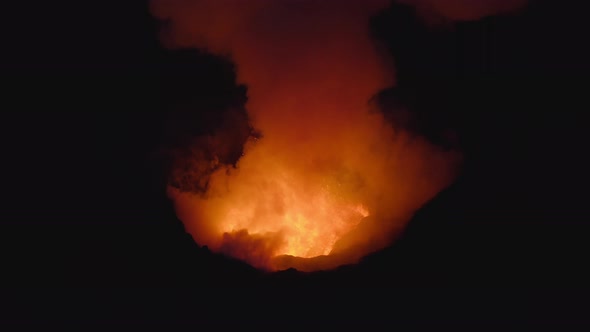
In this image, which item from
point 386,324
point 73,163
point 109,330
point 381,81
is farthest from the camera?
point 73,163

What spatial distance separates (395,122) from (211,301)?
2.60 metres

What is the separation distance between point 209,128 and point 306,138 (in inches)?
55.7

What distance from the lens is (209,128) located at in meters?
6.11

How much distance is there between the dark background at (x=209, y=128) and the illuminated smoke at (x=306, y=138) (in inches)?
13.1

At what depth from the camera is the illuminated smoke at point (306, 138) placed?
5062 mm

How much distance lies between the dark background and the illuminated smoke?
13.1 inches

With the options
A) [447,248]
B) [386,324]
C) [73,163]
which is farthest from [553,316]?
[73,163]

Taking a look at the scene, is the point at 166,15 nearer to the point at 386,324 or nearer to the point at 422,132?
the point at 422,132

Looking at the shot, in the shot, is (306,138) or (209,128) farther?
(209,128)

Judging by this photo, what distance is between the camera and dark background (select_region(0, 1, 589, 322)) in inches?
182

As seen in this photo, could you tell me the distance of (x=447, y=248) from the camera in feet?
15.8

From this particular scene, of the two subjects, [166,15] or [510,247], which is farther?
[166,15]

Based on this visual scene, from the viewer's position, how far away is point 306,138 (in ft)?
17.2

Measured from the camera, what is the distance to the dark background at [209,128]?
15.2 ft
